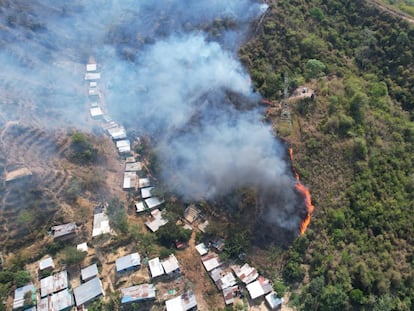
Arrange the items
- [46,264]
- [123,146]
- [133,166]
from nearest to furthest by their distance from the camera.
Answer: [46,264], [133,166], [123,146]

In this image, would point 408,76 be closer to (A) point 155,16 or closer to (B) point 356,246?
(B) point 356,246

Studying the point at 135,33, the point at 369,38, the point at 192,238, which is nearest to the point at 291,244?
the point at 192,238

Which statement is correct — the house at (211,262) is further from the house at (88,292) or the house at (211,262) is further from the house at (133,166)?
the house at (133,166)

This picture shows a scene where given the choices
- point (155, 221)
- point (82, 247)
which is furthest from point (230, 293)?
point (82, 247)

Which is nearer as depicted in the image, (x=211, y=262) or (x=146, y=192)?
(x=211, y=262)

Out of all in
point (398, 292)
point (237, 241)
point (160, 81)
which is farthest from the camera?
point (160, 81)

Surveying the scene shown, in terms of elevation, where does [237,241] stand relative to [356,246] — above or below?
above

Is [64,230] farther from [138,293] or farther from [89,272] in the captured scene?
[138,293]

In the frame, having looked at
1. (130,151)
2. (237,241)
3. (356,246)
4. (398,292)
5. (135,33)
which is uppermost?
(135,33)
